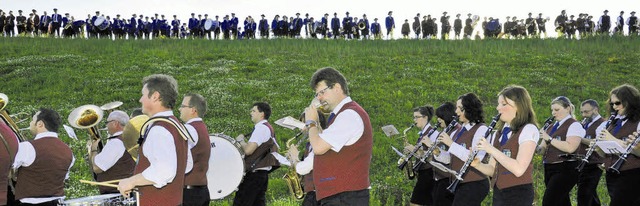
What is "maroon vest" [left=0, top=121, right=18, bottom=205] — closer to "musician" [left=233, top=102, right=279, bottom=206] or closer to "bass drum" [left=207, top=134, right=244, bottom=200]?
"bass drum" [left=207, top=134, right=244, bottom=200]

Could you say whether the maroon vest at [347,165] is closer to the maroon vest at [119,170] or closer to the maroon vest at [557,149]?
the maroon vest at [119,170]

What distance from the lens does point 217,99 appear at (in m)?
26.3

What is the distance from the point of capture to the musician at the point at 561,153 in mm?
9055

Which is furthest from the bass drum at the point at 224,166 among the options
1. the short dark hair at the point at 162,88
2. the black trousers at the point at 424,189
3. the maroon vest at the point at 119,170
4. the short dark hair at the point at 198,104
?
the short dark hair at the point at 162,88

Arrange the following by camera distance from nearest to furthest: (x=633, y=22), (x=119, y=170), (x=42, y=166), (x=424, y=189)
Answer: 1. (x=42, y=166)
2. (x=119, y=170)
3. (x=424, y=189)
4. (x=633, y=22)

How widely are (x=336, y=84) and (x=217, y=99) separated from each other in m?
20.7

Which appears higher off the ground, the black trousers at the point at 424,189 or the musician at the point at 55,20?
the musician at the point at 55,20

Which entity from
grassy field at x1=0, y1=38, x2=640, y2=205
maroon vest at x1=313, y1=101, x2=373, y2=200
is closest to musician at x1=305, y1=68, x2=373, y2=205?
maroon vest at x1=313, y1=101, x2=373, y2=200

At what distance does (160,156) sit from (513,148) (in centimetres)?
301

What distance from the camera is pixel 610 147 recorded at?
27.1 ft

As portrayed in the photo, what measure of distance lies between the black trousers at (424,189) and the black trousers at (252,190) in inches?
76.0

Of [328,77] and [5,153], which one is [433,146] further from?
[5,153]

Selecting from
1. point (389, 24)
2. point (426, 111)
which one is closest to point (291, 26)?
point (389, 24)

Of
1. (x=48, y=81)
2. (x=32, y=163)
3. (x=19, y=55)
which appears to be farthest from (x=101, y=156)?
(x=19, y=55)
